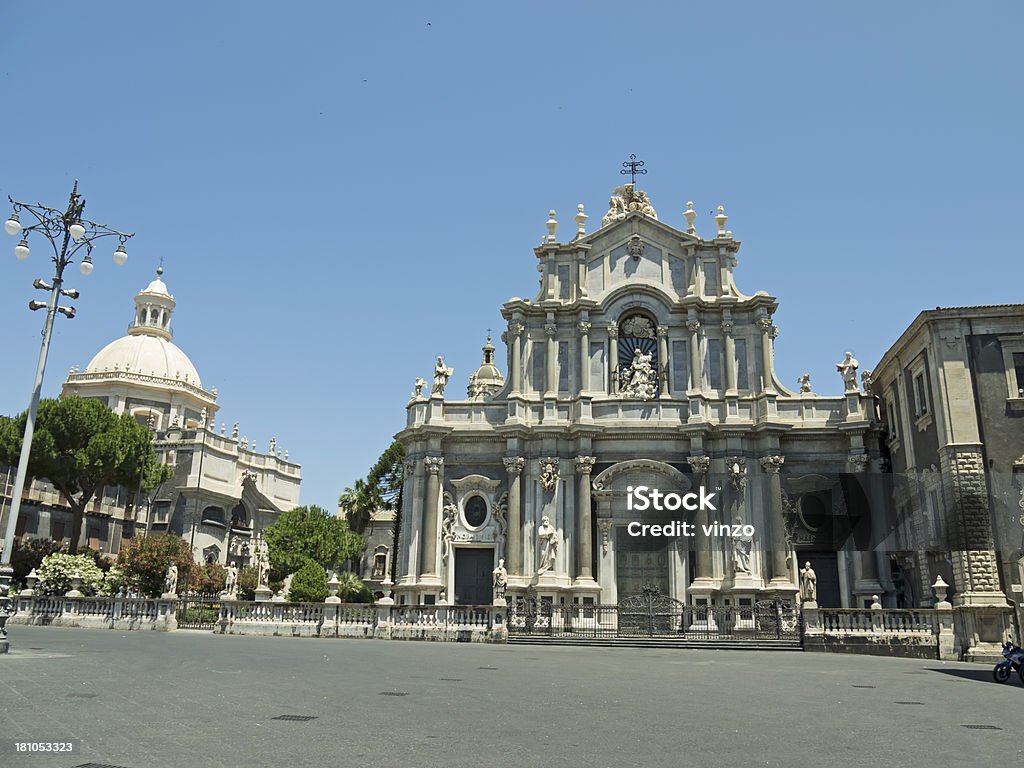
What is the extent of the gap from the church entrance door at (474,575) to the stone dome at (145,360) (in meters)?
45.0

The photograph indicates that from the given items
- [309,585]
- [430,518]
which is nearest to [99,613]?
[430,518]

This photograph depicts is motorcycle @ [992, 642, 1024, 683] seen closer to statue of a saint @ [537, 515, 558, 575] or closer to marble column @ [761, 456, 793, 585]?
marble column @ [761, 456, 793, 585]

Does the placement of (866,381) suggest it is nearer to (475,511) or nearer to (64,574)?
(475,511)

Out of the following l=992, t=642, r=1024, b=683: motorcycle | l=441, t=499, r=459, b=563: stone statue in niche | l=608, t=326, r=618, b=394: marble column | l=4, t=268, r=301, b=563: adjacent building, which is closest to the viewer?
l=992, t=642, r=1024, b=683: motorcycle

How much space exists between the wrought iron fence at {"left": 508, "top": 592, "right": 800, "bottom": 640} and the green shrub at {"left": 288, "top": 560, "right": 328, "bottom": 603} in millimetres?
16498

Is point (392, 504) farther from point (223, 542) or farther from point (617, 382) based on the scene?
point (617, 382)

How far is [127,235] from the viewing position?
1838cm

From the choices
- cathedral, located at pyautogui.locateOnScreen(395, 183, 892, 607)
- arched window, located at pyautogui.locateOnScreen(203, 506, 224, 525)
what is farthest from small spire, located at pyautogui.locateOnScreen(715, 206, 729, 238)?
arched window, located at pyautogui.locateOnScreen(203, 506, 224, 525)

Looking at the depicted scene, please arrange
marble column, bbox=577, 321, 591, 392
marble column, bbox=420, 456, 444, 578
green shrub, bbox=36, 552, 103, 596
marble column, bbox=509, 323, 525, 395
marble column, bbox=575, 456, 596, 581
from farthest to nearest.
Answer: green shrub, bbox=36, 552, 103, 596 → marble column, bbox=509, 323, 525, 395 → marble column, bbox=577, 321, 591, 392 → marble column, bbox=420, 456, 444, 578 → marble column, bbox=575, 456, 596, 581

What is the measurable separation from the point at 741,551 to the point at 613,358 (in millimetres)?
10006

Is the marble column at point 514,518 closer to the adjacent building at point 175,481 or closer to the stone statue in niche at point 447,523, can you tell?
the stone statue in niche at point 447,523

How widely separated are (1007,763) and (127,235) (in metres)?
18.1

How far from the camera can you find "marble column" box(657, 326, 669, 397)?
123 ft

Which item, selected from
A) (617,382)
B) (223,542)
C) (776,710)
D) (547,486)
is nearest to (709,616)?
(547,486)
